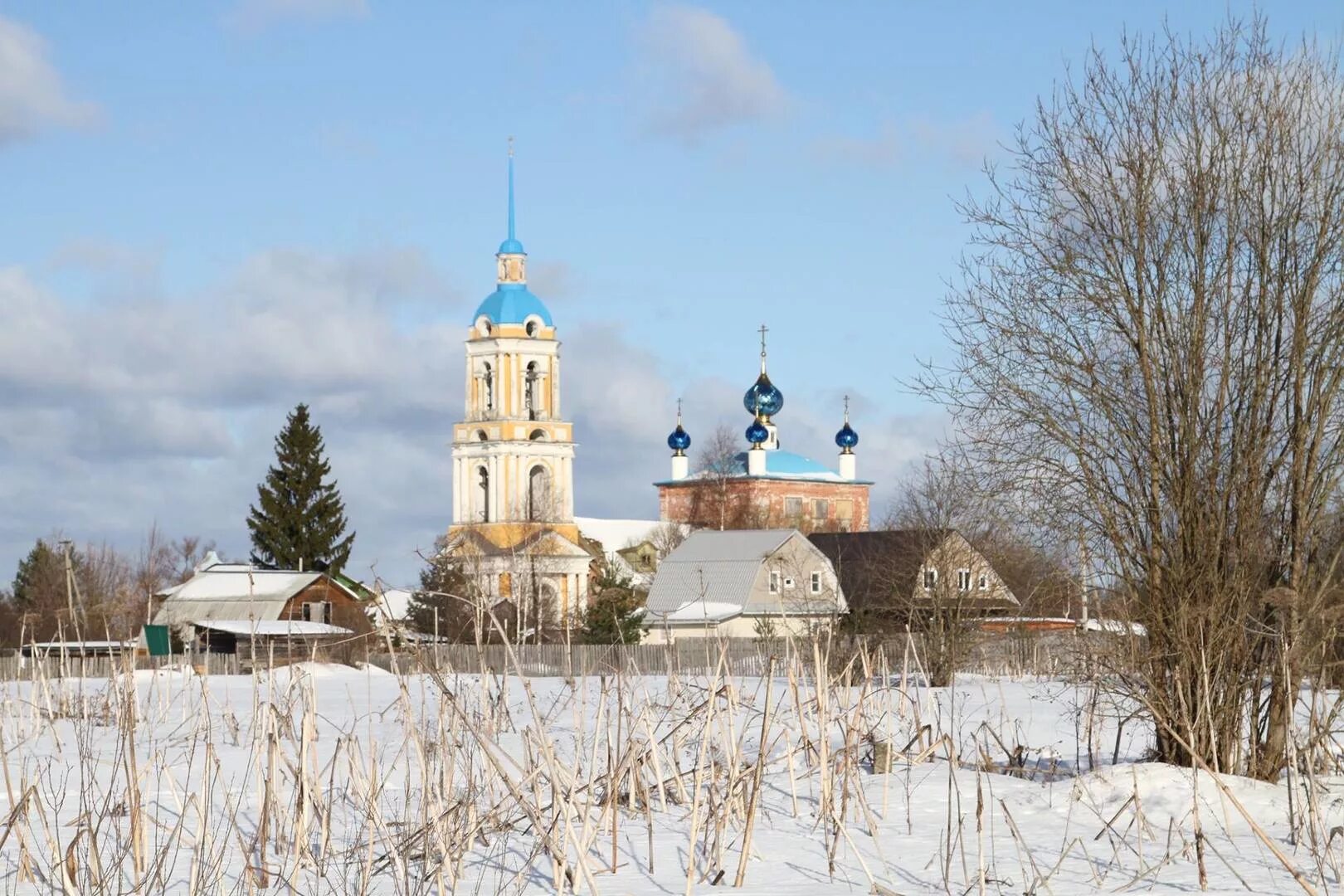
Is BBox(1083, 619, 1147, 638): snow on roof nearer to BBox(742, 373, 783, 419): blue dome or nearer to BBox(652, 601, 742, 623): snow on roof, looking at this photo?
BBox(652, 601, 742, 623): snow on roof

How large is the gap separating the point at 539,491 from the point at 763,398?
26.4 metres

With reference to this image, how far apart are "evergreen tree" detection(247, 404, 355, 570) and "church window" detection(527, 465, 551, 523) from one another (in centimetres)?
1041

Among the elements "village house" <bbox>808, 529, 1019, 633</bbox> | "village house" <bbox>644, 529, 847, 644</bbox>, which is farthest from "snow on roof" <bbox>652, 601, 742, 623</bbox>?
"village house" <bbox>808, 529, 1019, 633</bbox>

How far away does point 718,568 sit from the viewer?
189 ft

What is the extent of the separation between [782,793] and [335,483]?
56.0 metres

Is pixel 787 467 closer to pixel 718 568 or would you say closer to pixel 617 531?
pixel 617 531

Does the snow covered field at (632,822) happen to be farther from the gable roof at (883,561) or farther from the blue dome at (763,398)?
the blue dome at (763,398)

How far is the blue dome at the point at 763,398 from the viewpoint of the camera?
103 meters

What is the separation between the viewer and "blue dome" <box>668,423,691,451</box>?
10544cm

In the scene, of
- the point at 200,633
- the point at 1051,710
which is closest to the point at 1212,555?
the point at 1051,710

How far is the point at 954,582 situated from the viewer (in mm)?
30969

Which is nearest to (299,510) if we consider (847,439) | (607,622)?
(607,622)

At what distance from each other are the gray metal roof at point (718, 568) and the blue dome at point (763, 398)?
42916 mm

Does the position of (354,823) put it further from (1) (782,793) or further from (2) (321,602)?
(2) (321,602)
